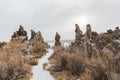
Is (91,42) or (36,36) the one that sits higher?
(36,36)

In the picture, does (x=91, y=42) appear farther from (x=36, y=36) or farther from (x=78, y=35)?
(x=36, y=36)

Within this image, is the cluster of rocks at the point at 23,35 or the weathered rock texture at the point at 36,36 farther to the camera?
the cluster of rocks at the point at 23,35

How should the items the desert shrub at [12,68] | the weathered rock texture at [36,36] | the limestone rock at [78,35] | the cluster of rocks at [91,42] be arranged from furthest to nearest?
1. the weathered rock texture at [36,36]
2. the limestone rock at [78,35]
3. the cluster of rocks at [91,42]
4. the desert shrub at [12,68]

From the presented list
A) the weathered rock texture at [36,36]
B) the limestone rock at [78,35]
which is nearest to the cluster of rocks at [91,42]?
the limestone rock at [78,35]

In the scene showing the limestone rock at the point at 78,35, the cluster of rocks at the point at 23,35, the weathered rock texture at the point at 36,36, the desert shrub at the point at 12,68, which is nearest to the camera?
the desert shrub at the point at 12,68

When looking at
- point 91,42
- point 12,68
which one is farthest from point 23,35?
point 12,68

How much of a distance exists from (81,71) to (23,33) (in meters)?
37.2

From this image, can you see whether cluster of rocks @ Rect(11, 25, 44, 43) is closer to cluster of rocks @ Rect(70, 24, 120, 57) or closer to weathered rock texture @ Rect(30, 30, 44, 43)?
weathered rock texture @ Rect(30, 30, 44, 43)

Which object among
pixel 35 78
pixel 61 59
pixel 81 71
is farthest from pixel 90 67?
pixel 61 59

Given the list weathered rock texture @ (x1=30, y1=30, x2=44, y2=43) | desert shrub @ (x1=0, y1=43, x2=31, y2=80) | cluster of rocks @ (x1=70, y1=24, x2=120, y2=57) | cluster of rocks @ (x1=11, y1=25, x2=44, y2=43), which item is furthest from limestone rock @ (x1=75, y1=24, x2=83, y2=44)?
desert shrub @ (x1=0, y1=43, x2=31, y2=80)

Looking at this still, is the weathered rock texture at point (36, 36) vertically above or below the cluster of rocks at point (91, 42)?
above

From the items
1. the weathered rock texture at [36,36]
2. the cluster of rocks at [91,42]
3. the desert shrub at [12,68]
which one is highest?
the weathered rock texture at [36,36]

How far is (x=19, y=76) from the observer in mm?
34750

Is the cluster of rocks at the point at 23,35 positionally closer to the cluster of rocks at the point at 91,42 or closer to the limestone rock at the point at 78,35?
→ the limestone rock at the point at 78,35
